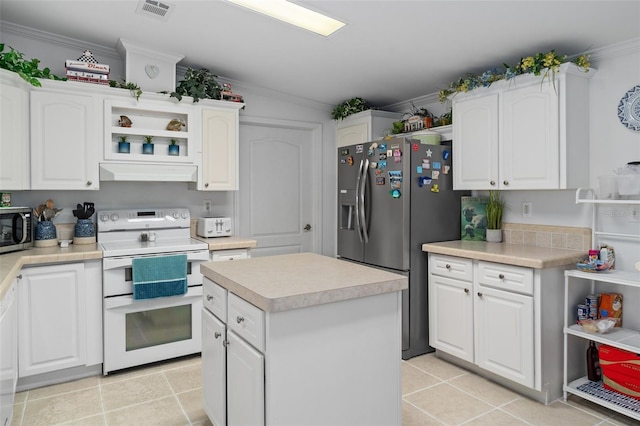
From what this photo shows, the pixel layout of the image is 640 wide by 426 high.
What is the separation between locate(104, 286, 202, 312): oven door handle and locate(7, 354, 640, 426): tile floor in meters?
0.50

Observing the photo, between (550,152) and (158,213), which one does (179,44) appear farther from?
(550,152)

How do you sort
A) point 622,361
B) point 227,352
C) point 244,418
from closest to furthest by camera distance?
point 244,418
point 227,352
point 622,361

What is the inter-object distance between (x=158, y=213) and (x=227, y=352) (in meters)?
2.04

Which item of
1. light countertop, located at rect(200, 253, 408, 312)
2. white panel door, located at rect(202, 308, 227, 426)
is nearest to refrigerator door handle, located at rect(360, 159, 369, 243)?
light countertop, located at rect(200, 253, 408, 312)

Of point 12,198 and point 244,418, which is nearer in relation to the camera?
point 244,418

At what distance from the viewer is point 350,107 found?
14.6 feet

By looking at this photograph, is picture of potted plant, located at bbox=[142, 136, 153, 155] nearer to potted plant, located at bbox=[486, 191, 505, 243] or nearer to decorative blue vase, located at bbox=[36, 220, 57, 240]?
decorative blue vase, located at bbox=[36, 220, 57, 240]

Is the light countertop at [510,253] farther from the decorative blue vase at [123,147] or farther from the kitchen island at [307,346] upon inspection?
the decorative blue vase at [123,147]

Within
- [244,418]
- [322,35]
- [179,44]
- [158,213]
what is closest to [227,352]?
[244,418]

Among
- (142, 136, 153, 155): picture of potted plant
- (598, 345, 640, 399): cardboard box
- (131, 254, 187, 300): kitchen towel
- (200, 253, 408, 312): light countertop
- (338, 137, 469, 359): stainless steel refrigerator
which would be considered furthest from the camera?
(142, 136, 153, 155): picture of potted plant

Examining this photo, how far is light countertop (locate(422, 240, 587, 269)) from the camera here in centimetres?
260

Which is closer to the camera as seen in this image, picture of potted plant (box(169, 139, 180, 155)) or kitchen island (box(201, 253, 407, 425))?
kitchen island (box(201, 253, 407, 425))

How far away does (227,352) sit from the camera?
2.01 meters

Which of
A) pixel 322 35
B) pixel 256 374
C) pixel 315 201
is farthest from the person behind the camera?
pixel 315 201
